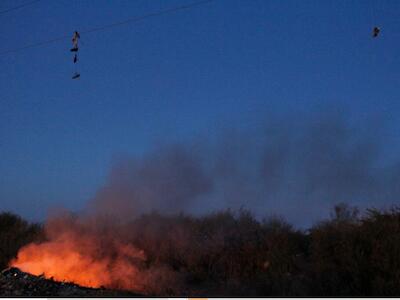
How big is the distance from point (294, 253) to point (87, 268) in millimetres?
7163

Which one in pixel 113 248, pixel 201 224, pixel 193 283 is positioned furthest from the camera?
pixel 201 224

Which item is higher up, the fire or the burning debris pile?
the fire

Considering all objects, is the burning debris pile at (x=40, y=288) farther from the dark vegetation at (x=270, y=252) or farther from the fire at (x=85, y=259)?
the dark vegetation at (x=270, y=252)

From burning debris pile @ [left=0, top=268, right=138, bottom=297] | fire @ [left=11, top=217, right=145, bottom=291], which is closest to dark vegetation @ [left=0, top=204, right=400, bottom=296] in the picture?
fire @ [left=11, top=217, right=145, bottom=291]

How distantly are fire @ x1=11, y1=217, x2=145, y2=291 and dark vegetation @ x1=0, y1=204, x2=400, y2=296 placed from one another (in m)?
1.13

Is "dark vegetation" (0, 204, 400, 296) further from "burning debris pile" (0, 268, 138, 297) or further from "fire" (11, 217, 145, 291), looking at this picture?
"burning debris pile" (0, 268, 138, 297)

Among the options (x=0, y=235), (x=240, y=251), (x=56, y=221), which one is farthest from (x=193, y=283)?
(x=0, y=235)

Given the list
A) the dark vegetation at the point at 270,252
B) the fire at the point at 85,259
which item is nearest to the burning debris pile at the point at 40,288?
the fire at the point at 85,259

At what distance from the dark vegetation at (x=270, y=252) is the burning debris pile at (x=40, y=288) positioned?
3.68 meters

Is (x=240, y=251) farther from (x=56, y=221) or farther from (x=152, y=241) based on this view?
(x=56, y=221)

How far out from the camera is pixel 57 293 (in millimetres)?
17016

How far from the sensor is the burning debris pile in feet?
55.0

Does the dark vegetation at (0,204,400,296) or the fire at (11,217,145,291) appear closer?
the dark vegetation at (0,204,400,296)

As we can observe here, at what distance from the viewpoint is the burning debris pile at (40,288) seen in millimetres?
16750
